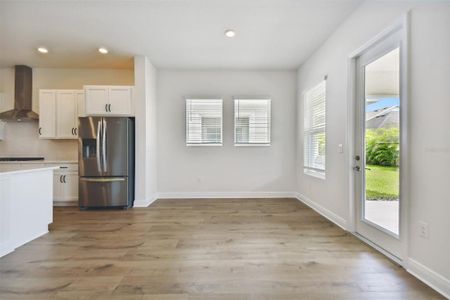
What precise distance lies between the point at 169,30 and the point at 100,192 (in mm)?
3094

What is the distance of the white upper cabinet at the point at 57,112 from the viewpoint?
4.73 metres

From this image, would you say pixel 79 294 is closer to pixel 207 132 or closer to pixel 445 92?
pixel 445 92

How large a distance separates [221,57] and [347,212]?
11.3ft

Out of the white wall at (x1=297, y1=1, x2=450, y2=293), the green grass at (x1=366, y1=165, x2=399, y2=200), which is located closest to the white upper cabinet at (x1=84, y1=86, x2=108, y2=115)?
the white wall at (x1=297, y1=1, x2=450, y2=293)

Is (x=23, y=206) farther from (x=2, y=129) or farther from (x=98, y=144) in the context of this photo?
(x=2, y=129)

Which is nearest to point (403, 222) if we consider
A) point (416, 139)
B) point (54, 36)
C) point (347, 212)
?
point (416, 139)

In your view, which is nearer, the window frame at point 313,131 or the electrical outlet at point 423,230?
the electrical outlet at point 423,230

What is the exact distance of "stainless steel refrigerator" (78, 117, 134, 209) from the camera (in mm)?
4324

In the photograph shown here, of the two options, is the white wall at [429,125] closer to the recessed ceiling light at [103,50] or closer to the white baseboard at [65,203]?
the recessed ceiling light at [103,50]

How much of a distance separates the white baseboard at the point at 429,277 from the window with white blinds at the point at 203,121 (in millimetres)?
3875

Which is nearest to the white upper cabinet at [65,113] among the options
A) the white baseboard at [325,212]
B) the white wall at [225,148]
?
the white wall at [225,148]

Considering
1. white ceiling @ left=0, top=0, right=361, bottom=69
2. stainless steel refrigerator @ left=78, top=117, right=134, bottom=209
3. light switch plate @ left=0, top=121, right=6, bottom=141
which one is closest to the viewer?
white ceiling @ left=0, top=0, right=361, bottom=69

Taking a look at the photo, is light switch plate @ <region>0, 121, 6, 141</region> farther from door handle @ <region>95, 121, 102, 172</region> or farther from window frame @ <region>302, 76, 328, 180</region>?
window frame @ <region>302, 76, 328, 180</region>

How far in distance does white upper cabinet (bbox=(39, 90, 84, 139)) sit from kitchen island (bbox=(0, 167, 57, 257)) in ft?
6.42
